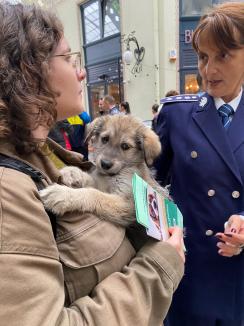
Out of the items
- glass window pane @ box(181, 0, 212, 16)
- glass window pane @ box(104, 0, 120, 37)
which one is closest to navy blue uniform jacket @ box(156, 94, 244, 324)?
glass window pane @ box(181, 0, 212, 16)

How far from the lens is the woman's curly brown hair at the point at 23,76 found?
110 cm

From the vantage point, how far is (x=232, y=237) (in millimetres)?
1668

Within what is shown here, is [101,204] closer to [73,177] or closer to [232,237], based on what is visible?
[73,177]

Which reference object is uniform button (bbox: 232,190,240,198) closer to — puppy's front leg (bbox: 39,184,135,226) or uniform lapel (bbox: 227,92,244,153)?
uniform lapel (bbox: 227,92,244,153)

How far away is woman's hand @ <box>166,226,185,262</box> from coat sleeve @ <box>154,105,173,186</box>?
0.72 metres

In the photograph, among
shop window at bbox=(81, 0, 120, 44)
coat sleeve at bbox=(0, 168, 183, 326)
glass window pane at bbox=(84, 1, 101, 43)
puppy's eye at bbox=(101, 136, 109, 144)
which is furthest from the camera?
glass window pane at bbox=(84, 1, 101, 43)

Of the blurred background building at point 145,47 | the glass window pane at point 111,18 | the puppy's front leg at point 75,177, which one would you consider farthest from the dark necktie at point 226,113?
the glass window pane at point 111,18

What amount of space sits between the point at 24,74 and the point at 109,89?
14.3m

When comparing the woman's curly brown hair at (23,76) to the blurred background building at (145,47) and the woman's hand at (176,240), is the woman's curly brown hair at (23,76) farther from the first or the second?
the blurred background building at (145,47)

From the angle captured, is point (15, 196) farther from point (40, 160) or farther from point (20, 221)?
point (40, 160)

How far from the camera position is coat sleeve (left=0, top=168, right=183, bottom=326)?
84 cm

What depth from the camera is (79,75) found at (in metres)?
1.57

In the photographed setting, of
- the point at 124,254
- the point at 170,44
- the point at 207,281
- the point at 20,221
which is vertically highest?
the point at 170,44

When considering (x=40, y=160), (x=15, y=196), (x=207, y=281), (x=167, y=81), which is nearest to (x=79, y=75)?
(x=40, y=160)
